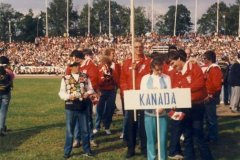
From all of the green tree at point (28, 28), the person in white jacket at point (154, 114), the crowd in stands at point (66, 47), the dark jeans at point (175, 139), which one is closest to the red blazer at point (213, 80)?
the dark jeans at point (175, 139)

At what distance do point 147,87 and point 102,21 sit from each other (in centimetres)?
10944

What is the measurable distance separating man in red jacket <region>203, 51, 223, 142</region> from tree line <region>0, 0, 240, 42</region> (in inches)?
3506

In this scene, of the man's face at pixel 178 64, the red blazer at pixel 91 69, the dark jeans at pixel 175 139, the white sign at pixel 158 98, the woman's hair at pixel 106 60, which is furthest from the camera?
the woman's hair at pixel 106 60

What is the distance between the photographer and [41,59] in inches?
2328

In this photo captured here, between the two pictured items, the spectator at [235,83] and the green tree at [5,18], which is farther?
the green tree at [5,18]

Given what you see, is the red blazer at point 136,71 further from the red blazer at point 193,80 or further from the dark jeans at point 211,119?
the dark jeans at point 211,119

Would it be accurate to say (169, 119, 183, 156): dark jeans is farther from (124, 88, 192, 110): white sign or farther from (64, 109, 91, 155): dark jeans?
(124, 88, 192, 110): white sign

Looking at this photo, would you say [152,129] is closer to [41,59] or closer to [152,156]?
[152,156]

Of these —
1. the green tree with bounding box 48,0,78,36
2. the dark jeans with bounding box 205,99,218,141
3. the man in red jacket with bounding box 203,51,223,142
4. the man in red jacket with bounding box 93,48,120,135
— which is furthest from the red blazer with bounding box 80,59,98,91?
the green tree with bounding box 48,0,78,36

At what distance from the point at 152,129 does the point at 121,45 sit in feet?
163

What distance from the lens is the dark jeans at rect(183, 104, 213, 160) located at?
874 centimetres

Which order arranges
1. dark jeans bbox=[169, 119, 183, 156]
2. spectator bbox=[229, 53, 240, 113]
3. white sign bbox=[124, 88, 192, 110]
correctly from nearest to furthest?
white sign bbox=[124, 88, 192, 110] < dark jeans bbox=[169, 119, 183, 156] < spectator bbox=[229, 53, 240, 113]

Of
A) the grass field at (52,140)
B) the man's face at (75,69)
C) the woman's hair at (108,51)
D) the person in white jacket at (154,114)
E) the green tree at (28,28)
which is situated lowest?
the grass field at (52,140)

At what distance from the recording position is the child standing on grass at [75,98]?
9.80 m
